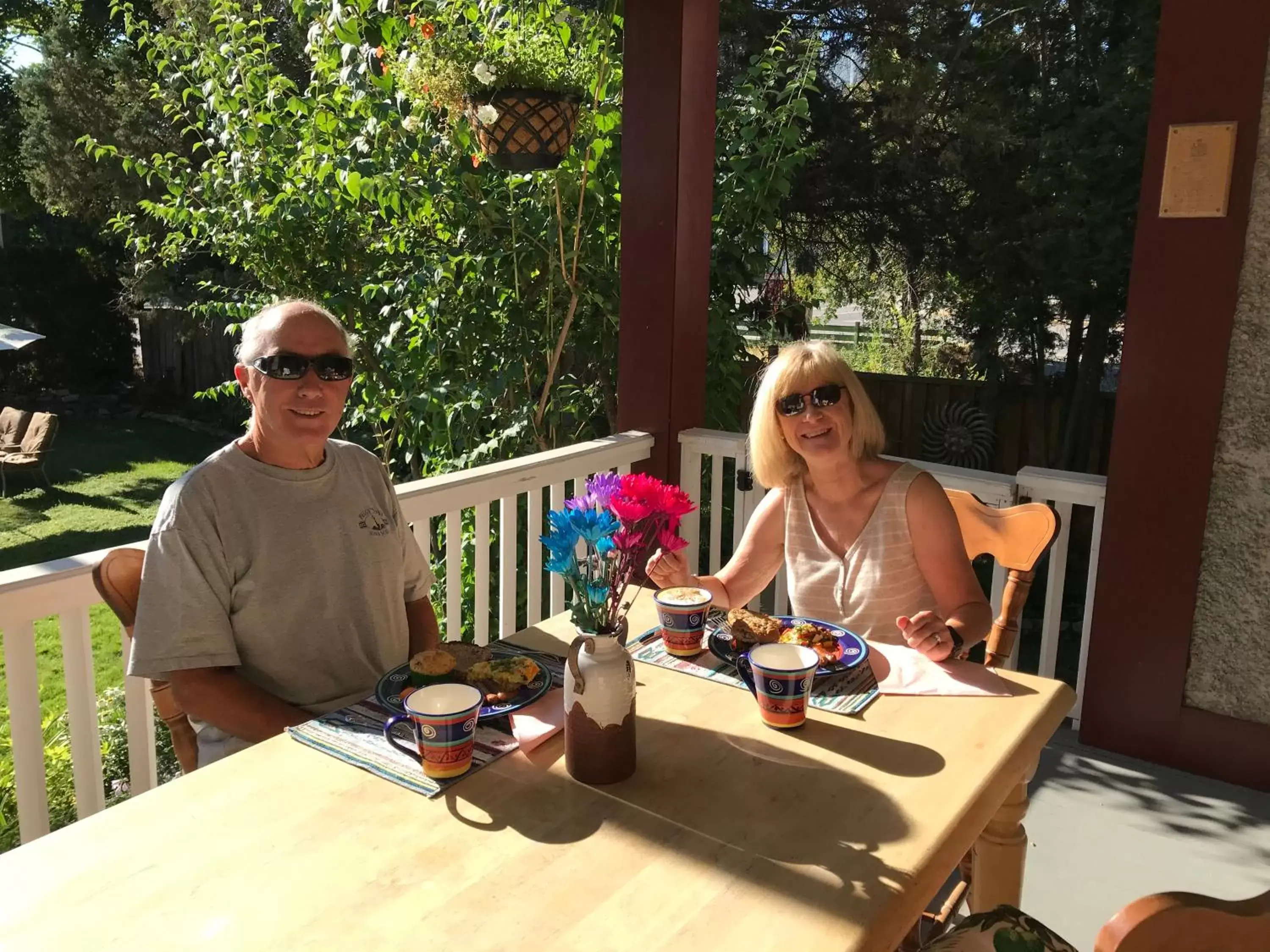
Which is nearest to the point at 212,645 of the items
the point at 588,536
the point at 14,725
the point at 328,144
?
the point at 14,725

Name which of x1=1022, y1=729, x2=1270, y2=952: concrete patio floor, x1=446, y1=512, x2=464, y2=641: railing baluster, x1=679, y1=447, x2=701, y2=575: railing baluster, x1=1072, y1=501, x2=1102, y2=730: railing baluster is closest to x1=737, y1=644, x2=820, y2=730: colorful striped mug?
x1=1022, y1=729, x2=1270, y2=952: concrete patio floor

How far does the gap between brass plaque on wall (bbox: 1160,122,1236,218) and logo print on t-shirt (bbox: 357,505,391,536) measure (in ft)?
6.88

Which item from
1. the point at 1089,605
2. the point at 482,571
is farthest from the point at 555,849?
the point at 1089,605

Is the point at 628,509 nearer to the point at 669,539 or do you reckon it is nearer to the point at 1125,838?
the point at 669,539

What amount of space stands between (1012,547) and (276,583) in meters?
1.38

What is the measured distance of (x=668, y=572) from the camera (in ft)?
6.17

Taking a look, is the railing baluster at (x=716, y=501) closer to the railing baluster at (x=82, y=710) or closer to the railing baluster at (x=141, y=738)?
the railing baluster at (x=141, y=738)

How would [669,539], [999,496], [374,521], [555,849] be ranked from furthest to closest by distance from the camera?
1. [999,496]
2. [374,521]
3. [669,539]
4. [555,849]

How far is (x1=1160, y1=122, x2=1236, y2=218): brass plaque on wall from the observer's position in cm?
238

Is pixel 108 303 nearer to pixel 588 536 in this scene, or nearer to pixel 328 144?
pixel 328 144

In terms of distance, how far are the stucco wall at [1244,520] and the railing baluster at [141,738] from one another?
252 centimetres

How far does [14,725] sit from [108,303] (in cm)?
1087

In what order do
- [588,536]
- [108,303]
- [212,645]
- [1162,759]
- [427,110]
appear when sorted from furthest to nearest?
1. [108,303]
2. [427,110]
3. [1162,759]
4. [212,645]
5. [588,536]

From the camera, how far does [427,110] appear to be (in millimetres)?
3635
